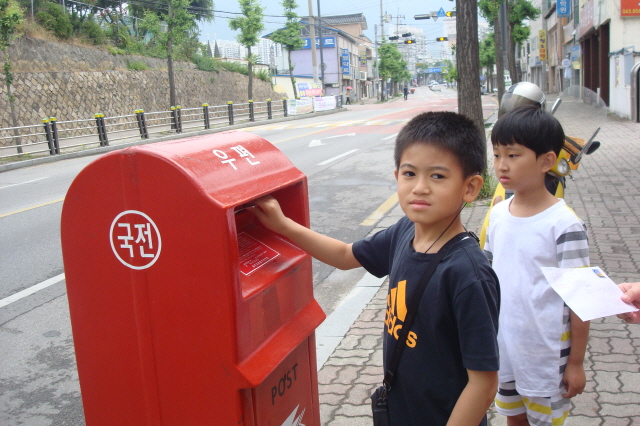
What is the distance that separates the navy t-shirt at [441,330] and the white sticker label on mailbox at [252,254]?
44 cm

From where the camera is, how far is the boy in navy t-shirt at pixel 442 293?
1.46m

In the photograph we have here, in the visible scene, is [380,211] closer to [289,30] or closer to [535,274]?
[535,274]

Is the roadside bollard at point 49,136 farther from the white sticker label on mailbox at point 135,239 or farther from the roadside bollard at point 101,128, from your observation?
the white sticker label on mailbox at point 135,239

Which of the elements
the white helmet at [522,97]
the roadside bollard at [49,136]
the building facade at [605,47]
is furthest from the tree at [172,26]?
the white helmet at [522,97]

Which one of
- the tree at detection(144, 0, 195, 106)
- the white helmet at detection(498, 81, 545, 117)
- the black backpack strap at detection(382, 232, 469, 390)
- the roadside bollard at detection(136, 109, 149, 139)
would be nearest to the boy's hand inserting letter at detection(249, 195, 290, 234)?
the black backpack strap at detection(382, 232, 469, 390)

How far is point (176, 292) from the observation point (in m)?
1.63

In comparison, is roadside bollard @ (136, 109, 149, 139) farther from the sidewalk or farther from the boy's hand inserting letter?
the boy's hand inserting letter

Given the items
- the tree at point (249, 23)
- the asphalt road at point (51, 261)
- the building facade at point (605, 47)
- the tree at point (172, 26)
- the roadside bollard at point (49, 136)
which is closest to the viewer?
the asphalt road at point (51, 261)

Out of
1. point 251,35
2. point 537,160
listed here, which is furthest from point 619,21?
point 251,35

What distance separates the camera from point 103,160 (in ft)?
5.38

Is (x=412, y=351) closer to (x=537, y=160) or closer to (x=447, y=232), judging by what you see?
(x=447, y=232)

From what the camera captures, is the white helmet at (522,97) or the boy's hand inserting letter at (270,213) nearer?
the boy's hand inserting letter at (270,213)

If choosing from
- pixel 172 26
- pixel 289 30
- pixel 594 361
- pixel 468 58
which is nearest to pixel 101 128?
pixel 172 26

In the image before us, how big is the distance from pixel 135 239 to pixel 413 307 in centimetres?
79
